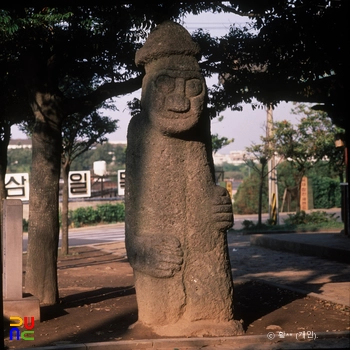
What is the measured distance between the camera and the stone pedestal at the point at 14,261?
794cm

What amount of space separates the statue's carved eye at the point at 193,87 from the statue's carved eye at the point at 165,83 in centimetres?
17

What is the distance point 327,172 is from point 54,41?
33.8 m

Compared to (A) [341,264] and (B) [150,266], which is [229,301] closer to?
(B) [150,266]

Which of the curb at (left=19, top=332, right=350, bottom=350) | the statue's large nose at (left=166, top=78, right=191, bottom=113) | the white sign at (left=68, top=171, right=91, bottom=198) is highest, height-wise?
the statue's large nose at (left=166, top=78, right=191, bottom=113)

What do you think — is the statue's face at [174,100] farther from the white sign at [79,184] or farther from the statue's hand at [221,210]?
the white sign at [79,184]

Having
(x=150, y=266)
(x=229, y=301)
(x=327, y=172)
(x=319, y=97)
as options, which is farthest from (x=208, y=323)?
(x=327, y=172)

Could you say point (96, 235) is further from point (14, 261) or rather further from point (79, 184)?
point (14, 261)

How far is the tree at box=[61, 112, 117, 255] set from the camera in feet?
55.7

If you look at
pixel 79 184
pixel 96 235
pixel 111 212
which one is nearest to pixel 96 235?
pixel 96 235

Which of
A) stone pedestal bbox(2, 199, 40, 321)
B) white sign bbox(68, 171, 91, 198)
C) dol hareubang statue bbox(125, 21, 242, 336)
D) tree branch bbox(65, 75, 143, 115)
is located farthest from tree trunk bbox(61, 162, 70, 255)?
white sign bbox(68, 171, 91, 198)

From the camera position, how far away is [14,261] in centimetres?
805

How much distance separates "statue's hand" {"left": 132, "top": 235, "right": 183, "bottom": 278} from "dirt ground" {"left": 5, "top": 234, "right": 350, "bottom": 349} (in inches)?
26.0

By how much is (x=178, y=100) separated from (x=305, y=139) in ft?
83.5

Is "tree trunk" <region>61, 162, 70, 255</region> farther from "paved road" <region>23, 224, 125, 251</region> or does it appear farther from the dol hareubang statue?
the dol hareubang statue
